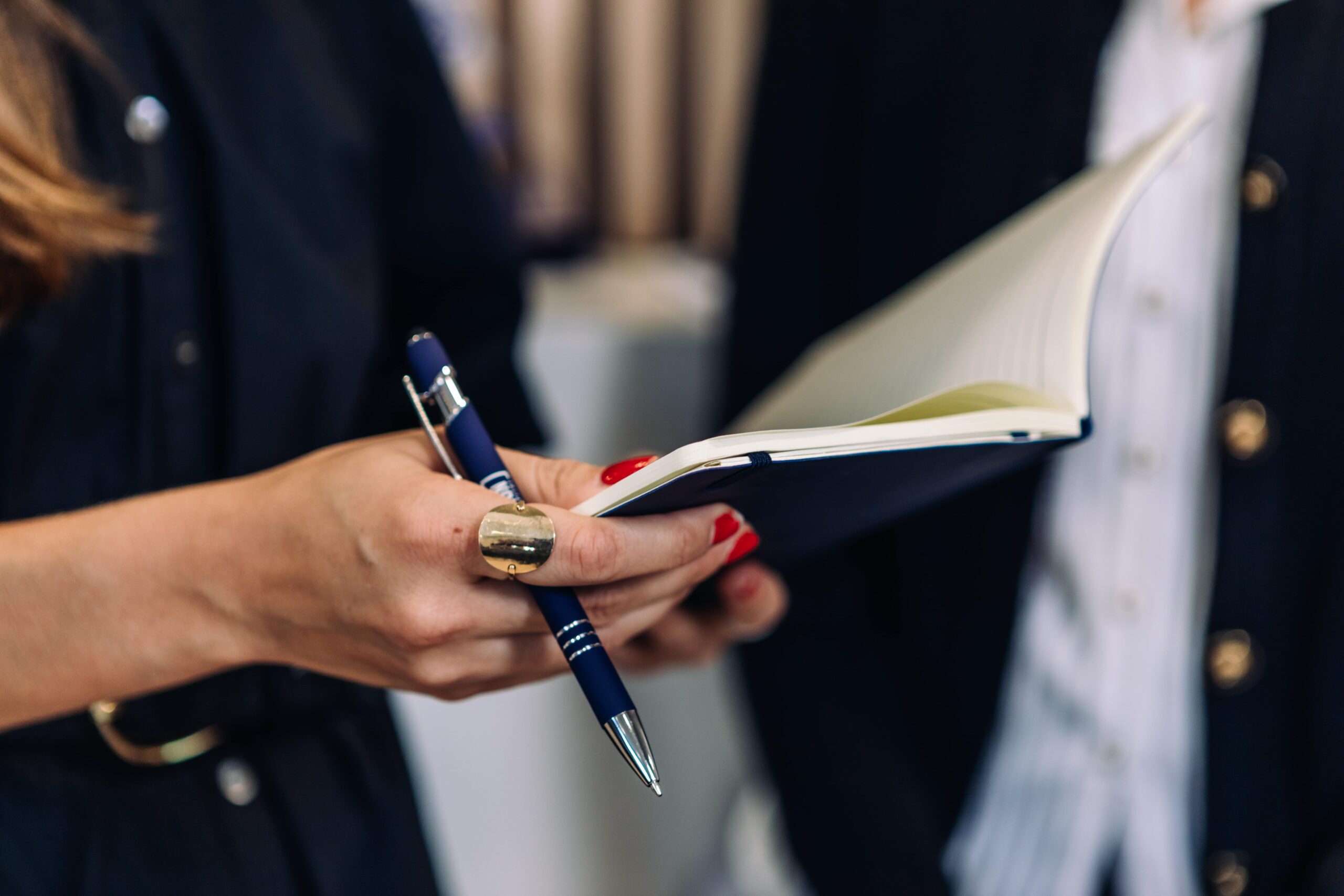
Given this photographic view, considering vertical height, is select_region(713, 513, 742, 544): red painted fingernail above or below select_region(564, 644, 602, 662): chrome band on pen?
above

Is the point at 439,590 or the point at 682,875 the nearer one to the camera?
the point at 439,590

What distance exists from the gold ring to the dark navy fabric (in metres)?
0.30

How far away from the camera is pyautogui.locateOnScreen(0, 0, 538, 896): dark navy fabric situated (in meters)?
0.51

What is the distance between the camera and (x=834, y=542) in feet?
1.99

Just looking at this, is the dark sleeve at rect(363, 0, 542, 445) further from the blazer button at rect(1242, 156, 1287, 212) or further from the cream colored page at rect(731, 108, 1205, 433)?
the blazer button at rect(1242, 156, 1287, 212)

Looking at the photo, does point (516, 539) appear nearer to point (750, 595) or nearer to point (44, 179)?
point (750, 595)

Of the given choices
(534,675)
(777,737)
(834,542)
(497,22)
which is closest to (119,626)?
(534,675)

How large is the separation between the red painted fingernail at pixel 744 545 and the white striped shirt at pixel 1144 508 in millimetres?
342

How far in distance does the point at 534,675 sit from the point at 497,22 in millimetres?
1653

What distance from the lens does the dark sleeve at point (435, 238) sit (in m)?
0.68

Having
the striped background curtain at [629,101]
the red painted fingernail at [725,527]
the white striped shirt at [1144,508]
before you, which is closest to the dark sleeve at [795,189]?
the white striped shirt at [1144,508]

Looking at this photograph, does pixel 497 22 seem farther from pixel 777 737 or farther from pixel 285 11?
pixel 777 737

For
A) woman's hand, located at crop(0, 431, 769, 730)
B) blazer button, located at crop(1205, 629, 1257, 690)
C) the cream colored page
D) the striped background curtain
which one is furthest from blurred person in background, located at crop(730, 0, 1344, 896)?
the striped background curtain

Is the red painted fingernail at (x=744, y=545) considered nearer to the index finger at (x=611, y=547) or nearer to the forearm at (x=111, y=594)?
the index finger at (x=611, y=547)
